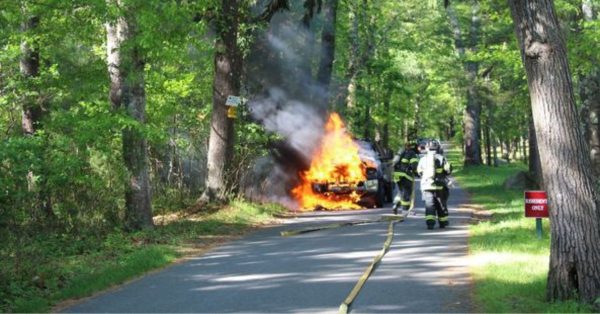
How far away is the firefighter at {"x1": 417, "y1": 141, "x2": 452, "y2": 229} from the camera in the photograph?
14375 millimetres

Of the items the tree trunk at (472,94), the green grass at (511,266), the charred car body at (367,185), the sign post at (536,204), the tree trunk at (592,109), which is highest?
the tree trunk at (472,94)

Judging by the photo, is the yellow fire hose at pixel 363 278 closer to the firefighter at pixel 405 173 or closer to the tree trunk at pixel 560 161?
the tree trunk at pixel 560 161

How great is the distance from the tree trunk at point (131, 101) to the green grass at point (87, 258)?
1.97 feet

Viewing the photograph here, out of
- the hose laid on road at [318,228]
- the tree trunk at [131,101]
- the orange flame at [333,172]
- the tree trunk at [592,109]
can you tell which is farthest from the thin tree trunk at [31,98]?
the tree trunk at [592,109]

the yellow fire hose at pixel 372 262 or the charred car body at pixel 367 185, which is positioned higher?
the charred car body at pixel 367 185

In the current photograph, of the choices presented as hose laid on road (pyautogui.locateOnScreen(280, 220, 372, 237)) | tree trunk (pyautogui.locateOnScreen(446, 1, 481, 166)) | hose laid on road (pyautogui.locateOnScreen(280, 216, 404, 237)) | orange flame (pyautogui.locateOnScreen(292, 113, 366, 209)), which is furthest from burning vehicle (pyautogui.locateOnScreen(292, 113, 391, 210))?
tree trunk (pyautogui.locateOnScreen(446, 1, 481, 166))

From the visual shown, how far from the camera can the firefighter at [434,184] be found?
14375mm

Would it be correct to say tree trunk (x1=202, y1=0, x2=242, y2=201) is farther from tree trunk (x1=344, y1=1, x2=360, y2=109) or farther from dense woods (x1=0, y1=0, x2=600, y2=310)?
tree trunk (x1=344, y1=1, x2=360, y2=109)

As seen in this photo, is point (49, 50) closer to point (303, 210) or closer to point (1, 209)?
point (1, 209)

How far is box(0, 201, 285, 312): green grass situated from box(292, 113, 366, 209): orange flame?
4960 millimetres

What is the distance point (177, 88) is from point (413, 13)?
23.8m

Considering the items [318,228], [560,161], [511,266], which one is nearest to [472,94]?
[318,228]

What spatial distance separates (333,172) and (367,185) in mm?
1099

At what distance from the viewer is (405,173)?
17.2 m
